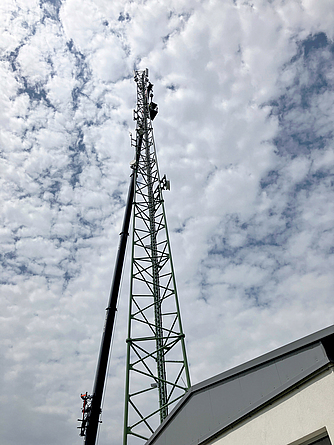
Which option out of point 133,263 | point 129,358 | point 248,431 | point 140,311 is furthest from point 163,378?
point 248,431

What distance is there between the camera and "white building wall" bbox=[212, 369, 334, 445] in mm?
6258

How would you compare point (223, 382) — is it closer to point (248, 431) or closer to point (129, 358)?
point (248, 431)

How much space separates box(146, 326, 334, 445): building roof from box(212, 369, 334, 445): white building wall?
0.54 feet

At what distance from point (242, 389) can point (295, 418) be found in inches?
69.0

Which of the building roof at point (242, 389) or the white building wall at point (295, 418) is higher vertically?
the building roof at point (242, 389)

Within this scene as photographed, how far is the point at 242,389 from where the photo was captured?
8.27 metres

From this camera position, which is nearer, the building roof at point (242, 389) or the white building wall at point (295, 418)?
the white building wall at point (295, 418)

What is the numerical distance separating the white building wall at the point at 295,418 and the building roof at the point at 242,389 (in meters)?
0.17

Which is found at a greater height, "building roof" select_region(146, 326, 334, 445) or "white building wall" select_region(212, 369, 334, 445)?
"building roof" select_region(146, 326, 334, 445)

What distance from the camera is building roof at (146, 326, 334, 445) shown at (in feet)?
23.1

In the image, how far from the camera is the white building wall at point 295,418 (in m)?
6.26

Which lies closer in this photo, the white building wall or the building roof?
the white building wall

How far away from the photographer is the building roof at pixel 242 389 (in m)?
7.05

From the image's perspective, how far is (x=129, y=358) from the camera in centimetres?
1648
